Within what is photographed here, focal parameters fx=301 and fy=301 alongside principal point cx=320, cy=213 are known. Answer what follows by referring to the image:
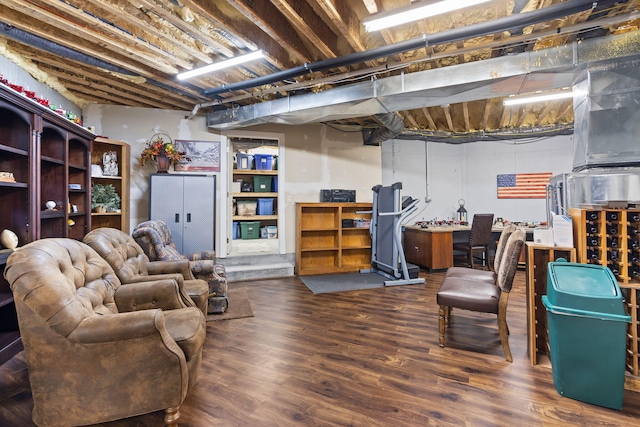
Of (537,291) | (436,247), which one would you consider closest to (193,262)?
(537,291)

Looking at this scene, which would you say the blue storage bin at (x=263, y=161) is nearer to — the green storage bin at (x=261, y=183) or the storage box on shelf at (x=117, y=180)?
the green storage bin at (x=261, y=183)

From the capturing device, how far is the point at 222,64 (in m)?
3.25

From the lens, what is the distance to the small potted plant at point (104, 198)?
162 inches

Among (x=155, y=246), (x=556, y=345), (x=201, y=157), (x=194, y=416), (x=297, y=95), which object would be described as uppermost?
(x=297, y=95)

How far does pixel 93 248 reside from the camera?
232cm

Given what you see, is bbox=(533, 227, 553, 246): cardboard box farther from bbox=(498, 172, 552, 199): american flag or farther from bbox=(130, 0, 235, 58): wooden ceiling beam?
bbox=(498, 172, 552, 199): american flag

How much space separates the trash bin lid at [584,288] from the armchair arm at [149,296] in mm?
2597

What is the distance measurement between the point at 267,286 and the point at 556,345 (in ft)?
11.7

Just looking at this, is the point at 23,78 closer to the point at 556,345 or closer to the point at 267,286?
the point at 267,286

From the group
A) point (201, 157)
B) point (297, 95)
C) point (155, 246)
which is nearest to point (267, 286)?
point (155, 246)

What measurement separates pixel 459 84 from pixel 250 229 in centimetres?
392

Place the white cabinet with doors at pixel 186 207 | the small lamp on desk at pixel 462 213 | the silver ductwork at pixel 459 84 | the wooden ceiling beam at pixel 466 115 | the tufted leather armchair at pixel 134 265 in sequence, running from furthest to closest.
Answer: the small lamp on desk at pixel 462 213
the wooden ceiling beam at pixel 466 115
the white cabinet with doors at pixel 186 207
the silver ductwork at pixel 459 84
the tufted leather armchair at pixel 134 265

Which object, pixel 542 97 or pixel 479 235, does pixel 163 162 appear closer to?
pixel 479 235

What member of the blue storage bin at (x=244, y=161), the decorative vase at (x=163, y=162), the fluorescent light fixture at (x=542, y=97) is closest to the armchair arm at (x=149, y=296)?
the decorative vase at (x=163, y=162)
